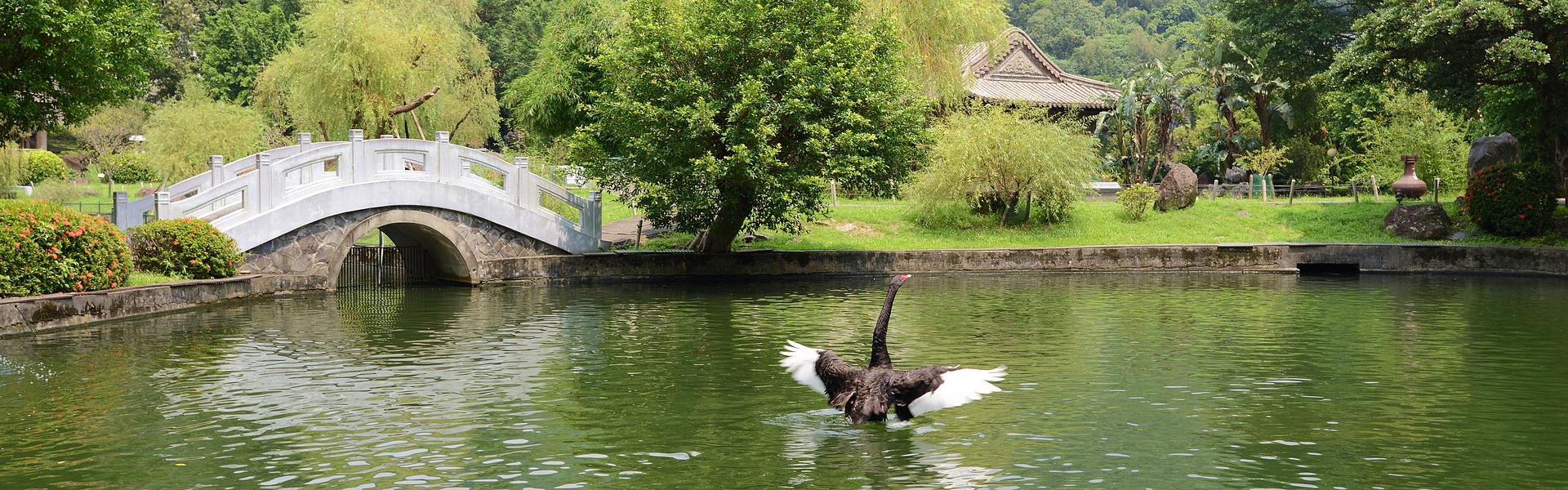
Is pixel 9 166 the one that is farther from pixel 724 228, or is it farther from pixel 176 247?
pixel 724 228

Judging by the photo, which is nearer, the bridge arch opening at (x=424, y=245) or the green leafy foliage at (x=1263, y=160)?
the bridge arch opening at (x=424, y=245)

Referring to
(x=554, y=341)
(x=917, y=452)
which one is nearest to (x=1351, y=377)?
(x=917, y=452)

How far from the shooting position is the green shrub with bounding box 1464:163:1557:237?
3288cm

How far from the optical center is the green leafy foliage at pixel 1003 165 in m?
34.4

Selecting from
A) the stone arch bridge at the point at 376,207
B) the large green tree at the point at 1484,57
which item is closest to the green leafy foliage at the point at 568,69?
the stone arch bridge at the point at 376,207

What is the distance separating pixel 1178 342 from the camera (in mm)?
18453

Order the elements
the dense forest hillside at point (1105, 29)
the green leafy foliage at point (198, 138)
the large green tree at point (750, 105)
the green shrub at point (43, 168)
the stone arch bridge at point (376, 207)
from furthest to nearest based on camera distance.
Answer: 1. the dense forest hillside at point (1105, 29)
2. the green shrub at point (43, 168)
3. the green leafy foliage at point (198, 138)
4. the large green tree at point (750, 105)
5. the stone arch bridge at point (376, 207)

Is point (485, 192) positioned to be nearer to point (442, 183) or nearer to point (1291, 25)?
point (442, 183)

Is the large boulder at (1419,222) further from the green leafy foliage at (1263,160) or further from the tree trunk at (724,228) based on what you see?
the tree trunk at (724,228)

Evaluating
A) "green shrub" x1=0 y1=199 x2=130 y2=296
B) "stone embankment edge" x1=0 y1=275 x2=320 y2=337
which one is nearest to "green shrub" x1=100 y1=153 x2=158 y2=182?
"stone embankment edge" x1=0 y1=275 x2=320 y2=337

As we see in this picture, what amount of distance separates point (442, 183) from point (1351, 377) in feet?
61.6

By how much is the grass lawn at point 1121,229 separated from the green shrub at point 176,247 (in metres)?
11.3

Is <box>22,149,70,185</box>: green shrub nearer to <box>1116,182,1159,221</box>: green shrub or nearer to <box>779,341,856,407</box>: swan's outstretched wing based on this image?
<box>1116,182,1159,221</box>: green shrub

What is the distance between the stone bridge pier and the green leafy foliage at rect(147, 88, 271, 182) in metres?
15.6
